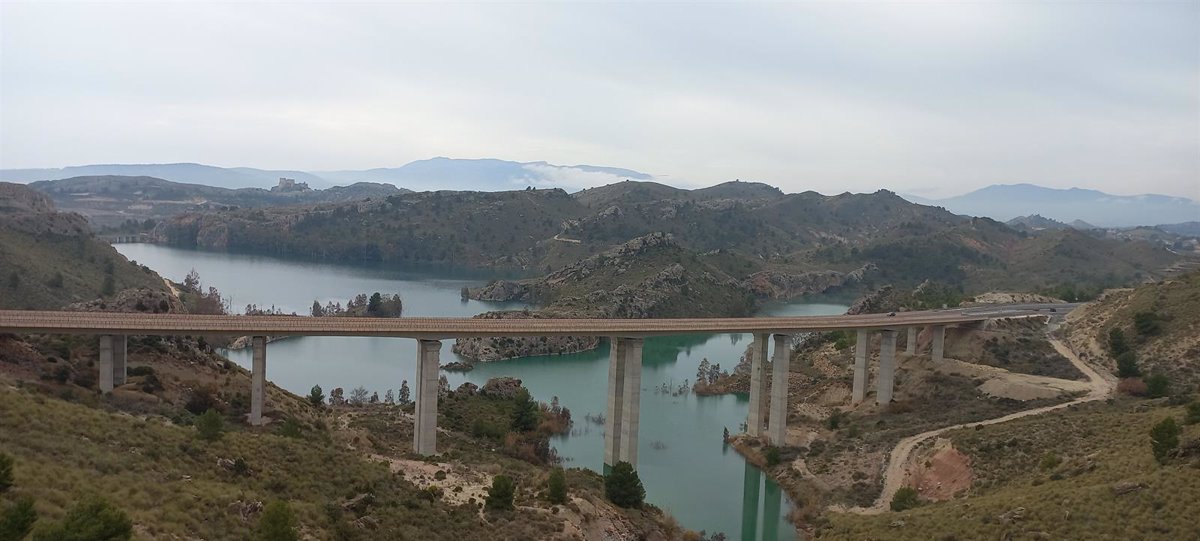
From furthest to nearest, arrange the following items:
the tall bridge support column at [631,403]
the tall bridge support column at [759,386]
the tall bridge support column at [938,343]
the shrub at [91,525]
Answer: the tall bridge support column at [938,343] → the tall bridge support column at [759,386] → the tall bridge support column at [631,403] → the shrub at [91,525]

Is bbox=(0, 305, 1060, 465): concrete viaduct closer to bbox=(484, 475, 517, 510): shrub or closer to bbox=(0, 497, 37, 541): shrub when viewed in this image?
bbox=(484, 475, 517, 510): shrub

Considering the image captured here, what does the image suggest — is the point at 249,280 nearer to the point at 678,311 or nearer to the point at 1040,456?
the point at 678,311

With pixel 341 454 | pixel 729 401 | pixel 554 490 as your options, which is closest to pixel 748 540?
pixel 554 490

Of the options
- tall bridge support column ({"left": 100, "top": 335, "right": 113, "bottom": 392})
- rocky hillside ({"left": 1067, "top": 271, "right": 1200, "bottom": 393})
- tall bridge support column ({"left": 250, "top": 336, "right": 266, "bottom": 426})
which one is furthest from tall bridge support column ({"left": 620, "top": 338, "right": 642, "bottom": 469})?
rocky hillside ({"left": 1067, "top": 271, "right": 1200, "bottom": 393})

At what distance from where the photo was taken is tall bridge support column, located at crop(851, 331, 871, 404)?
55.0 meters

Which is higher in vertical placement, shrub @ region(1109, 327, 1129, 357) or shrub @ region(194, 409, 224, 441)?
shrub @ region(1109, 327, 1129, 357)

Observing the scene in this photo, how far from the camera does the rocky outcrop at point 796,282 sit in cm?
14088

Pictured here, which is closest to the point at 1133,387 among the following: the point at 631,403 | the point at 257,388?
the point at 631,403

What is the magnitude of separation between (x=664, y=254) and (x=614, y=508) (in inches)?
3625

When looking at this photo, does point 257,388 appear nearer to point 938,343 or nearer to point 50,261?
point 938,343

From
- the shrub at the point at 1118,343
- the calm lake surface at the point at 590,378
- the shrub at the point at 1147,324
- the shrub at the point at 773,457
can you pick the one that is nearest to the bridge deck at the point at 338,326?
the shrub at the point at 773,457

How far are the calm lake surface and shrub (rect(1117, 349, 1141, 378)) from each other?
25.4m

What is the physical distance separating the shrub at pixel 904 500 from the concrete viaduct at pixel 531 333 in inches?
643

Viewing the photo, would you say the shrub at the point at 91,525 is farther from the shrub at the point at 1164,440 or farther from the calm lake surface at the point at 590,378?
the shrub at the point at 1164,440
